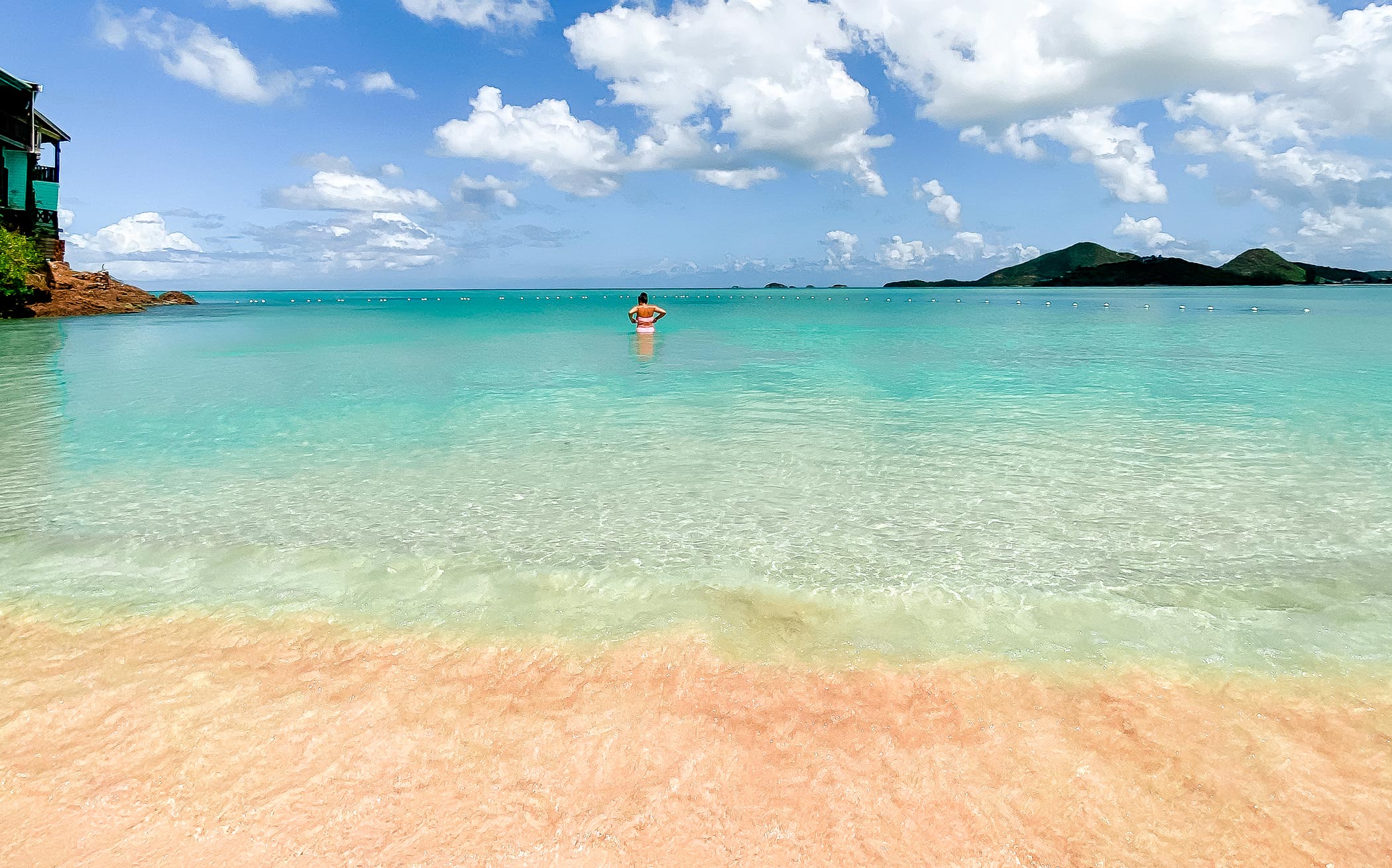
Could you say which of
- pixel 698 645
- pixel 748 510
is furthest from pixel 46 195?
pixel 698 645

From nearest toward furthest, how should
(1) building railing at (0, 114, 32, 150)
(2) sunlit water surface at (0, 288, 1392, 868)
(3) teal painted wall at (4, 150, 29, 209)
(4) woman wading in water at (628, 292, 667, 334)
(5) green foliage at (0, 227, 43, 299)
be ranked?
(2) sunlit water surface at (0, 288, 1392, 868), (4) woman wading in water at (628, 292, 667, 334), (5) green foliage at (0, 227, 43, 299), (1) building railing at (0, 114, 32, 150), (3) teal painted wall at (4, 150, 29, 209)

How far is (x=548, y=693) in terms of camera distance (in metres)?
4.84

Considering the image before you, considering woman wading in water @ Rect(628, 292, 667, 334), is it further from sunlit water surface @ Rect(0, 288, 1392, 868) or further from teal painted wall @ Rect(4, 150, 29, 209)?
teal painted wall @ Rect(4, 150, 29, 209)

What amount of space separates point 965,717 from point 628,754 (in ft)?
7.09

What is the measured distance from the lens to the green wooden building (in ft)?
133

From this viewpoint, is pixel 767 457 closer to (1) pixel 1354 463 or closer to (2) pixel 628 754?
(2) pixel 628 754

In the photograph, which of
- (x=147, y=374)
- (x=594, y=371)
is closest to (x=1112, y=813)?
(x=594, y=371)

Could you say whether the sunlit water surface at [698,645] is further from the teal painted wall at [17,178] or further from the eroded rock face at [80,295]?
the eroded rock face at [80,295]

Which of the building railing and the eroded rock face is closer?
the building railing

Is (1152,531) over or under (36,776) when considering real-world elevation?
over

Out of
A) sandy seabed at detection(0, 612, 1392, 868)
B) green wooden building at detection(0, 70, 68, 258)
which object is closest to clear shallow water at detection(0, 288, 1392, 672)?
sandy seabed at detection(0, 612, 1392, 868)

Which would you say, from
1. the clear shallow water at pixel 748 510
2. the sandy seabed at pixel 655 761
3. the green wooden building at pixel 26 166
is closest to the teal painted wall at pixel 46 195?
the green wooden building at pixel 26 166

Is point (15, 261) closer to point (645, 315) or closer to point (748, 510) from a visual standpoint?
point (645, 315)

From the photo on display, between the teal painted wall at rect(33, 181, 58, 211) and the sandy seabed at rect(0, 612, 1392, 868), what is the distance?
54878mm
